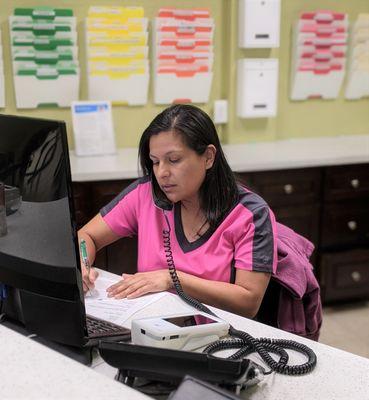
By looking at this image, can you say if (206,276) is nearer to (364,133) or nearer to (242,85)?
(242,85)

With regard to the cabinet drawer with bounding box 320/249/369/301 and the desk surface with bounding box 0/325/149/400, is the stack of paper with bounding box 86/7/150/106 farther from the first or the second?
the desk surface with bounding box 0/325/149/400

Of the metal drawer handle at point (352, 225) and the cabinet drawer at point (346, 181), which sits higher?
the cabinet drawer at point (346, 181)

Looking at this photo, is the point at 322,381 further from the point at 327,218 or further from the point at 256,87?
the point at 256,87

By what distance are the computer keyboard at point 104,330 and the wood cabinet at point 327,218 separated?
1.43 metres

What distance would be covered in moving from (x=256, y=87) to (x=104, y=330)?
2.30m

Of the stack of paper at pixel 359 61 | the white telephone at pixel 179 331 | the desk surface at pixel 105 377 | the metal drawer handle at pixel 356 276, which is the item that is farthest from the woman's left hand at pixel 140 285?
the stack of paper at pixel 359 61

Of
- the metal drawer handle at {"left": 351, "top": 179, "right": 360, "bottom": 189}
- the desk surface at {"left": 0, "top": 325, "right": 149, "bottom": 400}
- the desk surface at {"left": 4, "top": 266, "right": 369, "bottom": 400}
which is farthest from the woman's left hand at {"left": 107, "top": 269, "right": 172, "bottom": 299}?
the metal drawer handle at {"left": 351, "top": 179, "right": 360, "bottom": 189}

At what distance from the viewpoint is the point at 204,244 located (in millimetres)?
1542

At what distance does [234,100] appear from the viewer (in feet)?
10.6

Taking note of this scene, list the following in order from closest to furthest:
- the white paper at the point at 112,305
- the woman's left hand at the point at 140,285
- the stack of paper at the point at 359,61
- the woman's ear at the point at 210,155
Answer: the white paper at the point at 112,305
the woman's left hand at the point at 140,285
the woman's ear at the point at 210,155
the stack of paper at the point at 359,61

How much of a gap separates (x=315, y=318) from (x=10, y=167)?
0.95 metres

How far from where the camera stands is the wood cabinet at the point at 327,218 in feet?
9.21

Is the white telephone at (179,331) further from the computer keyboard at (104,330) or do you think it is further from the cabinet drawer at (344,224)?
the cabinet drawer at (344,224)

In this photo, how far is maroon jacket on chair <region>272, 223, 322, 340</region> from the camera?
1.45m
